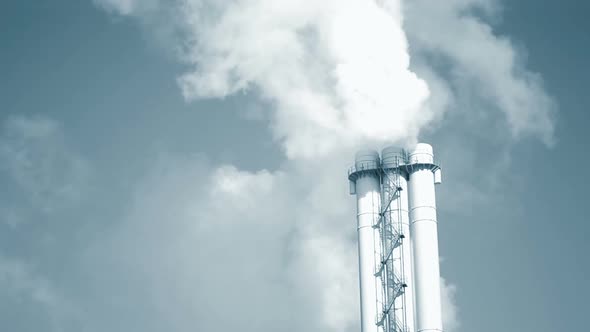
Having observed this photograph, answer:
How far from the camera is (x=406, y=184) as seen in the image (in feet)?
270

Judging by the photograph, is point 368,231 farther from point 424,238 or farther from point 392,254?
point 424,238

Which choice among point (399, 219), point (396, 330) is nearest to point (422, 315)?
point (396, 330)

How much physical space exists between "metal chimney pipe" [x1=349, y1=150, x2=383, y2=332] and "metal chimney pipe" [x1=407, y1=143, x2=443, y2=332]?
144 inches

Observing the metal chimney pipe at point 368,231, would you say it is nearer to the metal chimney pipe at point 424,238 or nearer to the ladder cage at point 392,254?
the ladder cage at point 392,254

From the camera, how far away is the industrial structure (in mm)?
77000

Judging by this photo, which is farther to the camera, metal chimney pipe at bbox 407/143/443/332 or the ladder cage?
the ladder cage

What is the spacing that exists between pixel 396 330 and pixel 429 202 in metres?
11.9

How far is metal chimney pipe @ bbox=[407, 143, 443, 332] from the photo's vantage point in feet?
248

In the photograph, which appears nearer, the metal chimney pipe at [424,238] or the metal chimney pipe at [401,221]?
the metal chimney pipe at [424,238]

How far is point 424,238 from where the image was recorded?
78000 mm

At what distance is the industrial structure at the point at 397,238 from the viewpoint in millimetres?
77000

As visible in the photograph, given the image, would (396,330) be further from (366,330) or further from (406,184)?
(406,184)

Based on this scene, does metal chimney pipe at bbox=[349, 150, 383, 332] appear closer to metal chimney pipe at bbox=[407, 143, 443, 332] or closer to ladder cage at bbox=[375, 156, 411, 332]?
ladder cage at bbox=[375, 156, 411, 332]

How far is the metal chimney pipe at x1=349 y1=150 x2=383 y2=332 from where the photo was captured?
79.0 m
